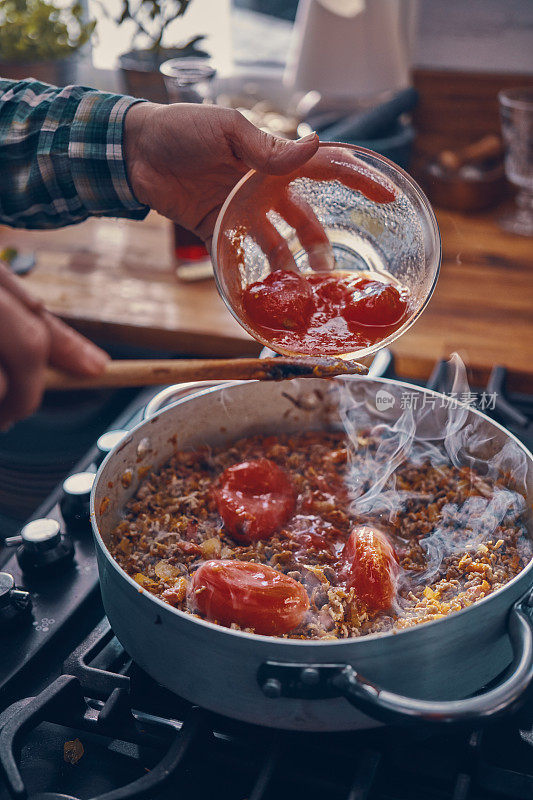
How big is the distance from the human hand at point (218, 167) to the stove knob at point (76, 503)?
44cm

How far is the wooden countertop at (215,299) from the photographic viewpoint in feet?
5.32

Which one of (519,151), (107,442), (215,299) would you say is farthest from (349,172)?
(519,151)

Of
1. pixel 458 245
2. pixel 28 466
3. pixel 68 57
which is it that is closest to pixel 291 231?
pixel 28 466

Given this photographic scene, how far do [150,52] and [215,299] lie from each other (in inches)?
26.8

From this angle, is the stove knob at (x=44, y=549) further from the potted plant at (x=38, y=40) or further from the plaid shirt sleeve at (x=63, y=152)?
the potted plant at (x=38, y=40)

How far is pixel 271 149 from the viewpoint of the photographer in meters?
1.04

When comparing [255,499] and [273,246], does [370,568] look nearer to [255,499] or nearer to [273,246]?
[255,499]

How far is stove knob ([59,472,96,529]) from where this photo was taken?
1137 millimetres

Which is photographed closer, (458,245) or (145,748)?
(145,748)

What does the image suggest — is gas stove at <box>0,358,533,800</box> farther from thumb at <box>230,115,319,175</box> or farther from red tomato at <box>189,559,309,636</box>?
thumb at <box>230,115,319,175</box>

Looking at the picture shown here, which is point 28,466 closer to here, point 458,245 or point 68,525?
point 68,525

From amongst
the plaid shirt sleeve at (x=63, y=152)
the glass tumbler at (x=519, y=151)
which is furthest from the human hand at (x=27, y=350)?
the glass tumbler at (x=519, y=151)

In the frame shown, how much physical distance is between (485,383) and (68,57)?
4.82ft

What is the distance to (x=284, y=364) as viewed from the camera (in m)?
0.92
